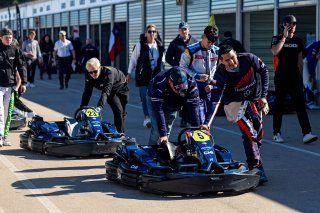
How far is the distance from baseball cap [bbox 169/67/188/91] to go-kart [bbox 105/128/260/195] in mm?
495

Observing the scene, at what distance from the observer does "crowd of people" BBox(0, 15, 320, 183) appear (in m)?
8.45

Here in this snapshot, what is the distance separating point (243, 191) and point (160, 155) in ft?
3.52

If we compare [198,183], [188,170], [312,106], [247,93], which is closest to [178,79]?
[247,93]

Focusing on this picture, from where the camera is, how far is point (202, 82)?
10766 millimetres

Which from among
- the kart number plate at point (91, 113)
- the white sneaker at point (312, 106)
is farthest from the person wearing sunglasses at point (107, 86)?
the white sneaker at point (312, 106)

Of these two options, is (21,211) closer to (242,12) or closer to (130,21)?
(242,12)

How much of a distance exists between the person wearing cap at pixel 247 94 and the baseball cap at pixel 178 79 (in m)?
0.43

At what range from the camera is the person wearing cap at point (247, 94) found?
8.42 m

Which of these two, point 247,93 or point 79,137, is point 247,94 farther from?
point 79,137

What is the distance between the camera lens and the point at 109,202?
7.63 meters

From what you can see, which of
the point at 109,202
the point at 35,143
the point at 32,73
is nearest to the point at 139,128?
the point at 35,143

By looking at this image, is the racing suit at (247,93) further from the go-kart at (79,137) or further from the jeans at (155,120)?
the go-kart at (79,137)

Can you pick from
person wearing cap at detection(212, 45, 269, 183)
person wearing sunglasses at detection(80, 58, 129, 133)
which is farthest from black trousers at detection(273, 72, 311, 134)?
person wearing cap at detection(212, 45, 269, 183)

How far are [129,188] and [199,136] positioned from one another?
1031 millimetres
